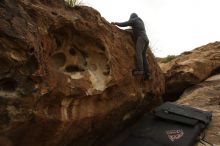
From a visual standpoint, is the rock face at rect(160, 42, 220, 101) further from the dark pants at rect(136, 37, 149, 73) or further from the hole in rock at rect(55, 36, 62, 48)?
the hole in rock at rect(55, 36, 62, 48)

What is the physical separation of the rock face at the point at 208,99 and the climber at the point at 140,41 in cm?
164

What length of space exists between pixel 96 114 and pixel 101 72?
0.67 meters

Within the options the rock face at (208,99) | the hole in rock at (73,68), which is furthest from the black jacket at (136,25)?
the rock face at (208,99)

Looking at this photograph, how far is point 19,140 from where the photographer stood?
467 centimetres

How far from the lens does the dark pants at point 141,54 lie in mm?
6925

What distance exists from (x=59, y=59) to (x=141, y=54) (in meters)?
2.09

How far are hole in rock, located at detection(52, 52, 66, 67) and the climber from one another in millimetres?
1871

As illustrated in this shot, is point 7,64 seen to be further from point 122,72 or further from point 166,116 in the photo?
point 166,116

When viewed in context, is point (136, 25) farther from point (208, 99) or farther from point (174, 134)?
point (208, 99)

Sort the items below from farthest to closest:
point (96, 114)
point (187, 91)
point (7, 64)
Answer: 1. point (187, 91)
2. point (96, 114)
3. point (7, 64)

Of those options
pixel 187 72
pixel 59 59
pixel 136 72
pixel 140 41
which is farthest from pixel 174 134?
pixel 187 72

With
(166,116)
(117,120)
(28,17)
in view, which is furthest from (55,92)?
(166,116)

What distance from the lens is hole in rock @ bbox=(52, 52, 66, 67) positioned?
5.31 metres

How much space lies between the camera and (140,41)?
7105 mm
